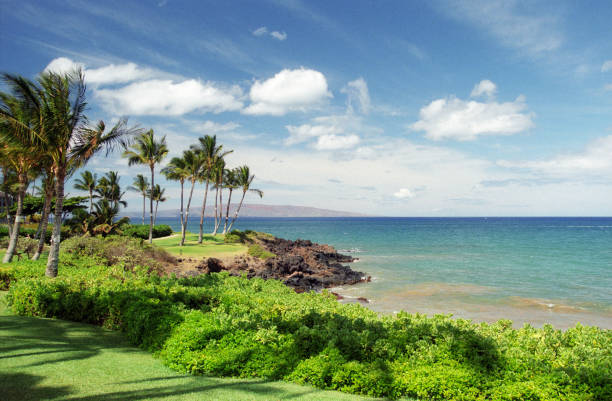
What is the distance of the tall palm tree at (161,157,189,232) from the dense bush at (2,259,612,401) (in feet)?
108

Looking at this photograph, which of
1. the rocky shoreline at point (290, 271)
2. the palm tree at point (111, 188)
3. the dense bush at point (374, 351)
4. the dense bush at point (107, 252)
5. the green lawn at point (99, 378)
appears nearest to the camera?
the green lawn at point (99, 378)

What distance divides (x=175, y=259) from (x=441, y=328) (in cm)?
2451

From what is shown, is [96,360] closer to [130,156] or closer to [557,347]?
[557,347]

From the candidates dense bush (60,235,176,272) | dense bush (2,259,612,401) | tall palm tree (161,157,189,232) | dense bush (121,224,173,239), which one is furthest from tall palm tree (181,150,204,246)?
dense bush (2,259,612,401)

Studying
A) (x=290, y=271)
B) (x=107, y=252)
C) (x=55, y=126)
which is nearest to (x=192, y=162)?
(x=290, y=271)

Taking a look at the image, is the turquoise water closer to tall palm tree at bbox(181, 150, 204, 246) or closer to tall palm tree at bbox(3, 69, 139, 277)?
tall palm tree at bbox(3, 69, 139, 277)

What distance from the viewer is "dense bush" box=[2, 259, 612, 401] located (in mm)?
6051

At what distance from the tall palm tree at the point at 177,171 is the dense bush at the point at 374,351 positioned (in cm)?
3293

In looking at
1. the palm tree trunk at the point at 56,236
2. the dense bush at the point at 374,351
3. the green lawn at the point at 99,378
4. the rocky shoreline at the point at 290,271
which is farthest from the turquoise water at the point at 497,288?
the palm tree trunk at the point at 56,236

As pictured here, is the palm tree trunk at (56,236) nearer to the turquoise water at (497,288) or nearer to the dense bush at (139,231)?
the turquoise water at (497,288)

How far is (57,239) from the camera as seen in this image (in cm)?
1316

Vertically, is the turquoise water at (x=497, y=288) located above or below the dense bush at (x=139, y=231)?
below

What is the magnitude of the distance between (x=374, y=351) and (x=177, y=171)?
3745cm

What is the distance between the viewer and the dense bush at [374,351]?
6.05m
